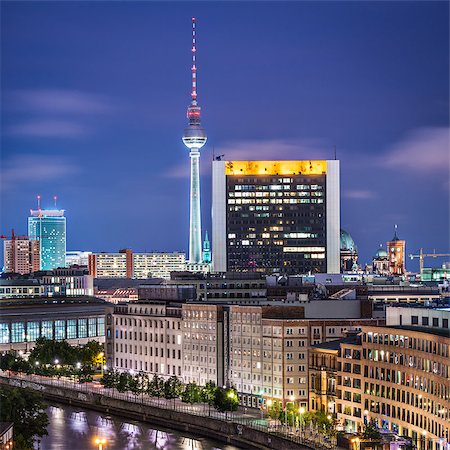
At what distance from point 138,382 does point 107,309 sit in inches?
1101

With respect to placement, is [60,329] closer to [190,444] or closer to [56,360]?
[56,360]

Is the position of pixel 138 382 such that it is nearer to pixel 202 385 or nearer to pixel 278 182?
pixel 202 385

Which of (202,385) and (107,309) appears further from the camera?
(107,309)

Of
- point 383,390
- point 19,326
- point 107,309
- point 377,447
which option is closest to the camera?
point 377,447

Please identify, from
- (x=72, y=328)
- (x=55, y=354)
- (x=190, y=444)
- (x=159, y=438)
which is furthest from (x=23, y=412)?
(x=72, y=328)

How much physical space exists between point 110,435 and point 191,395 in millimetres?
7179

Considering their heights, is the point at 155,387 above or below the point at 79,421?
above

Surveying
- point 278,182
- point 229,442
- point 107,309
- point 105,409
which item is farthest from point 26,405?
point 278,182

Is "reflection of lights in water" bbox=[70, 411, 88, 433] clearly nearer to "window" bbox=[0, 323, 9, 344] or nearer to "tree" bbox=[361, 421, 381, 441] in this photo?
"tree" bbox=[361, 421, 381, 441]

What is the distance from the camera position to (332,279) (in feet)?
519

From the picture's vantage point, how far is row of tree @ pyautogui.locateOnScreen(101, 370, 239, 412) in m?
89.4

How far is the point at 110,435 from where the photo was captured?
88312 mm

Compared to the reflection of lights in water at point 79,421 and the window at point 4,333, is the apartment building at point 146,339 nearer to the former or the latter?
the reflection of lights in water at point 79,421

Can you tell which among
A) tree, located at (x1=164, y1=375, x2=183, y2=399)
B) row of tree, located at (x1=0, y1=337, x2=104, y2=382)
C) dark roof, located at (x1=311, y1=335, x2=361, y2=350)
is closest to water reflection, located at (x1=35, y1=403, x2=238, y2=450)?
tree, located at (x1=164, y1=375, x2=183, y2=399)
